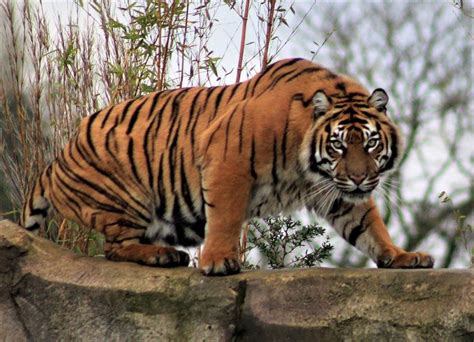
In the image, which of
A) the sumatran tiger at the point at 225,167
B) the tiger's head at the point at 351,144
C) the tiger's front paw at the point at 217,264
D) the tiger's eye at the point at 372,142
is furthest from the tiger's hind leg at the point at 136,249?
the tiger's eye at the point at 372,142

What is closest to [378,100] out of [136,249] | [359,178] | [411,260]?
[359,178]

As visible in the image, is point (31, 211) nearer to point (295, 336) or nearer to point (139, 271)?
point (139, 271)

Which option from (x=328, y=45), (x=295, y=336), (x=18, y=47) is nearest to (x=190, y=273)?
(x=295, y=336)

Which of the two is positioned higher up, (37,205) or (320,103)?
(320,103)

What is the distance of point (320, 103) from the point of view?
411 cm

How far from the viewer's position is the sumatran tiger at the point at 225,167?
4086mm

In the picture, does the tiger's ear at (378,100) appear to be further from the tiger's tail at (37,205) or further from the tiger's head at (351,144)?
the tiger's tail at (37,205)

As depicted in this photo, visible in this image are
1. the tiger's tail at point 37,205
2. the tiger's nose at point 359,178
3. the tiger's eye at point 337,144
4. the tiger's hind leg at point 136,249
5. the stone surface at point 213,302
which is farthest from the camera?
the tiger's tail at point 37,205

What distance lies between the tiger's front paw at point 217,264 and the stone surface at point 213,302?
0.11 ft

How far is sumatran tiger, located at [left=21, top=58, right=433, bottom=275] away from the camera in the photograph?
4086mm

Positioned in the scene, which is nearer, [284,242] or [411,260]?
[411,260]

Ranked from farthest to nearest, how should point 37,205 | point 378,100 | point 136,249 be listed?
point 37,205 < point 136,249 < point 378,100

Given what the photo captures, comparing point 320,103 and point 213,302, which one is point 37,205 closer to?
point 213,302

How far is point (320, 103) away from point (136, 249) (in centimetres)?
107
